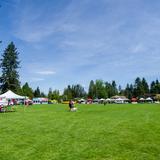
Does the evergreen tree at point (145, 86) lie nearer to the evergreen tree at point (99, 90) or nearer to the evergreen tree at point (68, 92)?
the evergreen tree at point (99, 90)

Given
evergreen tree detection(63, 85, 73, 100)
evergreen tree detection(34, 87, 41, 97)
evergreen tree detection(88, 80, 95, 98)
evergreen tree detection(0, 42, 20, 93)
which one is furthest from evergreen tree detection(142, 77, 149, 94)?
evergreen tree detection(0, 42, 20, 93)

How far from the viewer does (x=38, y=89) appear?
185000 mm

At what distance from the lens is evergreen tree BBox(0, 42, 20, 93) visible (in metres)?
99.1

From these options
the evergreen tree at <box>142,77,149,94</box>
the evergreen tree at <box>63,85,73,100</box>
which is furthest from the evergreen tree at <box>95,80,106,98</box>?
the evergreen tree at <box>142,77,149,94</box>

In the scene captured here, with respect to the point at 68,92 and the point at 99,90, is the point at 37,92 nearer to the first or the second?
the point at 68,92

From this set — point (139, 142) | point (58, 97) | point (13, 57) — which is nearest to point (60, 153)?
point (139, 142)

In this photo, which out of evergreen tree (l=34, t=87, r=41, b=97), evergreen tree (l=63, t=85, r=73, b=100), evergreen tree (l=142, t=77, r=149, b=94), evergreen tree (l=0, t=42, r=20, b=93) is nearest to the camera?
evergreen tree (l=0, t=42, r=20, b=93)

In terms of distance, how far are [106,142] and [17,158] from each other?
163 inches

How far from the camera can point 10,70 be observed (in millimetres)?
103438

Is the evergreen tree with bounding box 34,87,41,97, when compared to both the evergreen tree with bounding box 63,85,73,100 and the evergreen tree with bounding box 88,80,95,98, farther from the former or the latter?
the evergreen tree with bounding box 88,80,95,98

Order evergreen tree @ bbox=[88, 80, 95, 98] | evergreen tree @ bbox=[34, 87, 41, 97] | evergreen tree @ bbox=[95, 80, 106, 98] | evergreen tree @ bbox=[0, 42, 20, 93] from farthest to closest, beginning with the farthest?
evergreen tree @ bbox=[34, 87, 41, 97], evergreen tree @ bbox=[88, 80, 95, 98], evergreen tree @ bbox=[95, 80, 106, 98], evergreen tree @ bbox=[0, 42, 20, 93]

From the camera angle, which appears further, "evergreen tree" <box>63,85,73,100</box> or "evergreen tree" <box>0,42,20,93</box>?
"evergreen tree" <box>63,85,73,100</box>

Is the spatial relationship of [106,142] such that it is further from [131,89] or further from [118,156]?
[131,89]

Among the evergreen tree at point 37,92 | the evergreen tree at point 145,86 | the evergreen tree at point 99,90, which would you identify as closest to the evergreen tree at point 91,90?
the evergreen tree at point 99,90
